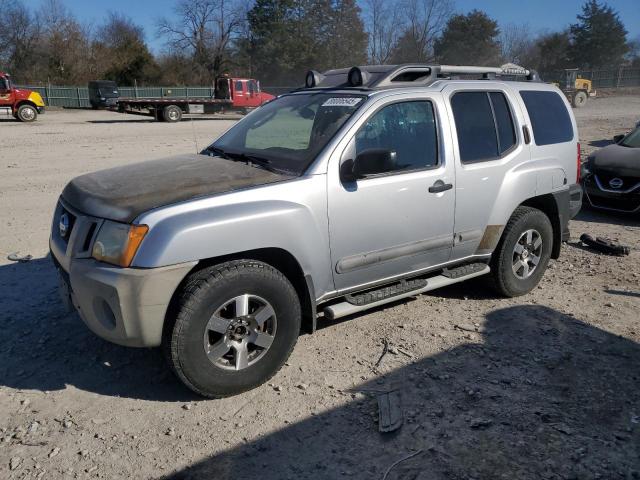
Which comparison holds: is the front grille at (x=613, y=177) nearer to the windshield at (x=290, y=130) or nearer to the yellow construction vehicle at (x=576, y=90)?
the windshield at (x=290, y=130)

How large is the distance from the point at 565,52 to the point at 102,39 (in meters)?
55.1

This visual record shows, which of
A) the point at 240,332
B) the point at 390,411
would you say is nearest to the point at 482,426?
the point at 390,411

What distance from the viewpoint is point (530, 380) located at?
11.5 ft

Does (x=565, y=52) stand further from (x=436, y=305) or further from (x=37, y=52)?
(x=436, y=305)

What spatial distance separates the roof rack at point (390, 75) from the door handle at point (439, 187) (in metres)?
0.84

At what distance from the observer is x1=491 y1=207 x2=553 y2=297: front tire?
465cm

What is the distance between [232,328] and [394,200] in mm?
1467

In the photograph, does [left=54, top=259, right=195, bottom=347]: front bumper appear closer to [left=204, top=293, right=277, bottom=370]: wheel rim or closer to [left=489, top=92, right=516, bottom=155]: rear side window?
[left=204, top=293, right=277, bottom=370]: wheel rim

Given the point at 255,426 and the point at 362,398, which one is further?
the point at 362,398

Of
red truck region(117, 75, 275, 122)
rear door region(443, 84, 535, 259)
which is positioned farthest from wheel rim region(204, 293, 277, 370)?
red truck region(117, 75, 275, 122)

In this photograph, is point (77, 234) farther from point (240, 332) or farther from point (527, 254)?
point (527, 254)

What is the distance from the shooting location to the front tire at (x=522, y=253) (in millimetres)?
4652

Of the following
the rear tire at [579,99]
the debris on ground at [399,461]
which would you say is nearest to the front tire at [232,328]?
the debris on ground at [399,461]

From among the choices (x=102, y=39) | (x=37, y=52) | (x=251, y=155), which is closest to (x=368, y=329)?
(x=251, y=155)
